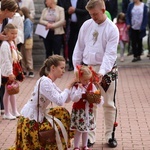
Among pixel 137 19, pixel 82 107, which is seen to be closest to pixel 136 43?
pixel 137 19

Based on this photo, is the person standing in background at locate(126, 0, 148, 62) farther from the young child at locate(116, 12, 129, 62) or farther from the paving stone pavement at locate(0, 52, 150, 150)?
the paving stone pavement at locate(0, 52, 150, 150)

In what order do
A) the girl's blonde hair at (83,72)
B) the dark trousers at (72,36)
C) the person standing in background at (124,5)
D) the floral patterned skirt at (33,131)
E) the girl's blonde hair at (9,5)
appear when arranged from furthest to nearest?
the person standing in background at (124,5) < the dark trousers at (72,36) < the girl's blonde hair at (9,5) < the girl's blonde hair at (83,72) < the floral patterned skirt at (33,131)

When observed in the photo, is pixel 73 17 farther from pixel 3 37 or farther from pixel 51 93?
pixel 51 93

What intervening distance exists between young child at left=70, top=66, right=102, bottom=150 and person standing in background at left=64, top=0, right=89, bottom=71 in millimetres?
8178

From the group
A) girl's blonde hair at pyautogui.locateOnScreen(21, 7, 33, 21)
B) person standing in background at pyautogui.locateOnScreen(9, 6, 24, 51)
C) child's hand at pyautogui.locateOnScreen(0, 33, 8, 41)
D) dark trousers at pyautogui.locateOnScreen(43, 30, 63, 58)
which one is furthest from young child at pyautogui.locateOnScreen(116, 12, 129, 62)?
child's hand at pyautogui.locateOnScreen(0, 33, 8, 41)

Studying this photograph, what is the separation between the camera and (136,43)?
17578 mm

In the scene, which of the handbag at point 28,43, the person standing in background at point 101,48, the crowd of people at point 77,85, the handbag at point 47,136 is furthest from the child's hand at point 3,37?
the handbag at point 28,43

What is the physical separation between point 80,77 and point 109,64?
56 centimetres

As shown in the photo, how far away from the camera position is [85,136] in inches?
311

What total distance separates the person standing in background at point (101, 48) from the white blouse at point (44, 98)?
0.75m

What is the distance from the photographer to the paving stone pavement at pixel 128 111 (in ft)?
28.7

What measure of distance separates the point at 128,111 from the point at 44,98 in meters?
3.70

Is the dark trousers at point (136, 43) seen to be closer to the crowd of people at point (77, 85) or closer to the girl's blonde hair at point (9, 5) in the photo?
the crowd of people at point (77, 85)

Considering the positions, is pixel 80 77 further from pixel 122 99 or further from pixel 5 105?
pixel 122 99
